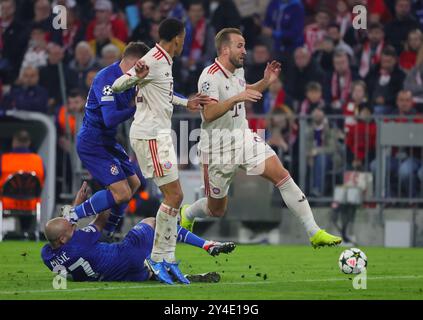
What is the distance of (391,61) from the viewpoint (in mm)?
21016

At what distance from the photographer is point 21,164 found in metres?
20.1

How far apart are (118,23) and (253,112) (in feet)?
13.0

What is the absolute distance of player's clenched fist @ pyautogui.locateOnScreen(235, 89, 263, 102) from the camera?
1272 centimetres

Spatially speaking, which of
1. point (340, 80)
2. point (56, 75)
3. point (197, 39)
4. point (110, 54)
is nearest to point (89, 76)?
point (110, 54)

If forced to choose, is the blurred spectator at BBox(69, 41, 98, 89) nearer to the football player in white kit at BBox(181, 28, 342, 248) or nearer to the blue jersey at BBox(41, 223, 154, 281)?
the football player in white kit at BBox(181, 28, 342, 248)

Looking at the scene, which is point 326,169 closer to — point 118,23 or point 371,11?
point 371,11

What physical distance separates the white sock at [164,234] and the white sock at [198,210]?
2.25m

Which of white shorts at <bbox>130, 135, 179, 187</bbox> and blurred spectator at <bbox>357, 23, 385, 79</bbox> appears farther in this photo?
blurred spectator at <bbox>357, 23, 385, 79</bbox>

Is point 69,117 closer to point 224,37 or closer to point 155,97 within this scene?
point 224,37

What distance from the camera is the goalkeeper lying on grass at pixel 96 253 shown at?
1182cm

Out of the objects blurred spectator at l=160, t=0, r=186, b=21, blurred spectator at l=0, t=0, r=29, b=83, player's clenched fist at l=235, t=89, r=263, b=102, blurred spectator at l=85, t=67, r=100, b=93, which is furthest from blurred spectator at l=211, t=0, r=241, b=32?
player's clenched fist at l=235, t=89, r=263, b=102

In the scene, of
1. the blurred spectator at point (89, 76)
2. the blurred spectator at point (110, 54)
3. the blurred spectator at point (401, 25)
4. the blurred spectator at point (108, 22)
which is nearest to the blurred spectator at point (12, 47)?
the blurred spectator at point (108, 22)

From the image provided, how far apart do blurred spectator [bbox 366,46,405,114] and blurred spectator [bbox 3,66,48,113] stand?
592 centimetres

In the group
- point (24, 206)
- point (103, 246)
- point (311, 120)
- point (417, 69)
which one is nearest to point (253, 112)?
point (311, 120)
